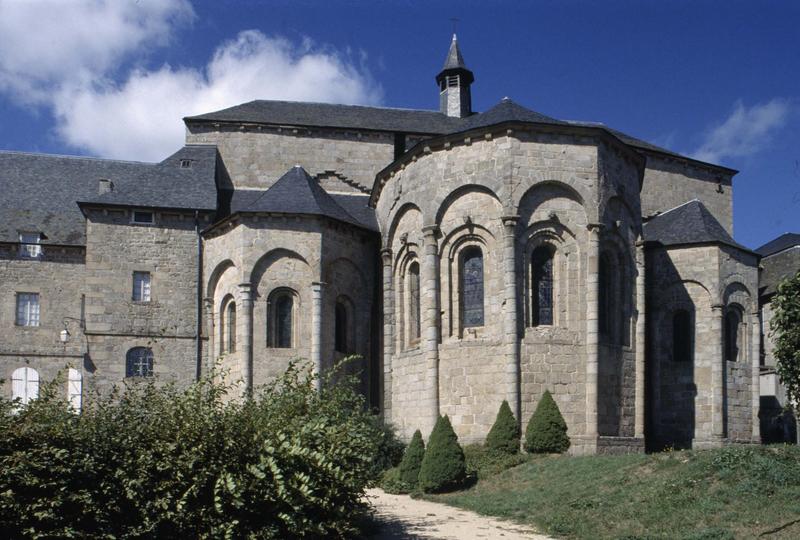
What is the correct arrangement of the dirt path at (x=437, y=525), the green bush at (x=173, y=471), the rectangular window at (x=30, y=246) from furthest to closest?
1. the rectangular window at (x=30, y=246)
2. the dirt path at (x=437, y=525)
3. the green bush at (x=173, y=471)

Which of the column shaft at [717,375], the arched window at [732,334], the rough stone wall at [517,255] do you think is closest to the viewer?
the rough stone wall at [517,255]

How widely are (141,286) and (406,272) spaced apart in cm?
1024

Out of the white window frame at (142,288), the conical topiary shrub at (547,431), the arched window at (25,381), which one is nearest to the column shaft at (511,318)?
the conical topiary shrub at (547,431)

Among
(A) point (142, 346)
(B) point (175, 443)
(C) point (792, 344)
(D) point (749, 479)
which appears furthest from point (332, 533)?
(A) point (142, 346)

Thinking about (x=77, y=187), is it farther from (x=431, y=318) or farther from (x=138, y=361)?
(x=431, y=318)

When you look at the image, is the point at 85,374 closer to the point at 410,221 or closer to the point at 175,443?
the point at 410,221

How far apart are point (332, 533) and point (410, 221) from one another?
1640 centimetres

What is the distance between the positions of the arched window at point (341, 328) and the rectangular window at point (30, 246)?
12.4 metres

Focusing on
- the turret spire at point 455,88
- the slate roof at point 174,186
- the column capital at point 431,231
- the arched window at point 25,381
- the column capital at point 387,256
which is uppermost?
the turret spire at point 455,88

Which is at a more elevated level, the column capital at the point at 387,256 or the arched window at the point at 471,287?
the column capital at the point at 387,256

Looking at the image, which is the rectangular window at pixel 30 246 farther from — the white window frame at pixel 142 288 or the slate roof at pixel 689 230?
the slate roof at pixel 689 230

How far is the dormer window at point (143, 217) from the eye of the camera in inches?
1344

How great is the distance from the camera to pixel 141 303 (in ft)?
110

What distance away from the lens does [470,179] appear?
90.5 ft
